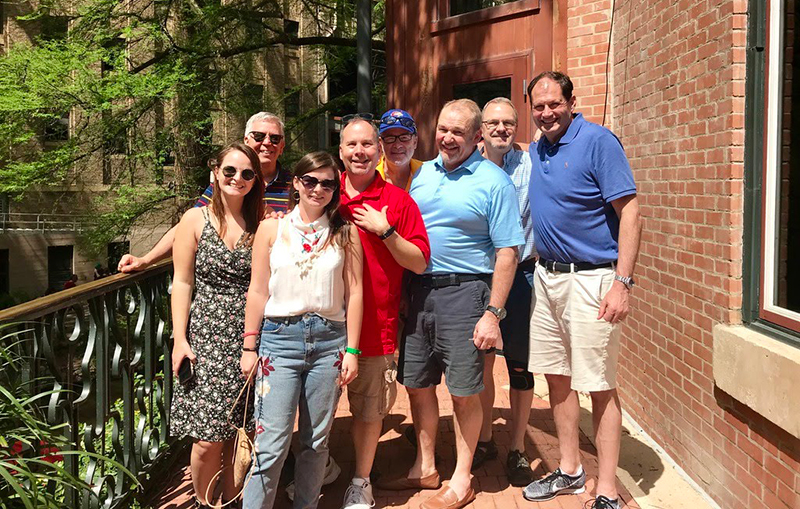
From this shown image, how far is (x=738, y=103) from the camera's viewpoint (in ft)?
10.7

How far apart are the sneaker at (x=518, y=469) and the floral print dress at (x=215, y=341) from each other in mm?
1653

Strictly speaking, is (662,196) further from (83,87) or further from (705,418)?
(83,87)

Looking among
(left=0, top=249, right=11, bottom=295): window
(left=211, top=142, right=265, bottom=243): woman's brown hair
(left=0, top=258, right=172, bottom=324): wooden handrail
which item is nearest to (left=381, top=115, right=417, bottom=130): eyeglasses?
(left=211, top=142, right=265, bottom=243): woman's brown hair

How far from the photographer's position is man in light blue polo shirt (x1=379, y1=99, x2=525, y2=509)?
3230 millimetres

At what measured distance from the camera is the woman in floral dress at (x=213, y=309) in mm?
2967

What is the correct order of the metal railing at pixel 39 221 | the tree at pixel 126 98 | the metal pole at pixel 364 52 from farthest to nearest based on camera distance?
the metal railing at pixel 39 221 < the tree at pixel 126 98 < the metal pole at pixel 364 52

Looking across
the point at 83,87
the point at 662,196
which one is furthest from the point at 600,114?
the point at 83,87

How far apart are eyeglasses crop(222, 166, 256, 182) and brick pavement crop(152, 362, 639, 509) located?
1.78 m

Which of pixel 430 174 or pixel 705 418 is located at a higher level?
pixel 430 174

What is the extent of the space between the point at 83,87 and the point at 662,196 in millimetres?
9841

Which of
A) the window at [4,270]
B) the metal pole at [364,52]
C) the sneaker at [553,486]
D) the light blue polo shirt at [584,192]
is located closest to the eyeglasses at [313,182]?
the light blue polo shirt at [584,192]

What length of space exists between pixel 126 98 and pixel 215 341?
30.8 ft

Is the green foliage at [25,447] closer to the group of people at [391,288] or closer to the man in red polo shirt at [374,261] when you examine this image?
the group of people at [391,288]

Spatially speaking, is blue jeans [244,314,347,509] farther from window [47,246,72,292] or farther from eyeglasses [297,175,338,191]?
window [47,246,72,292]
